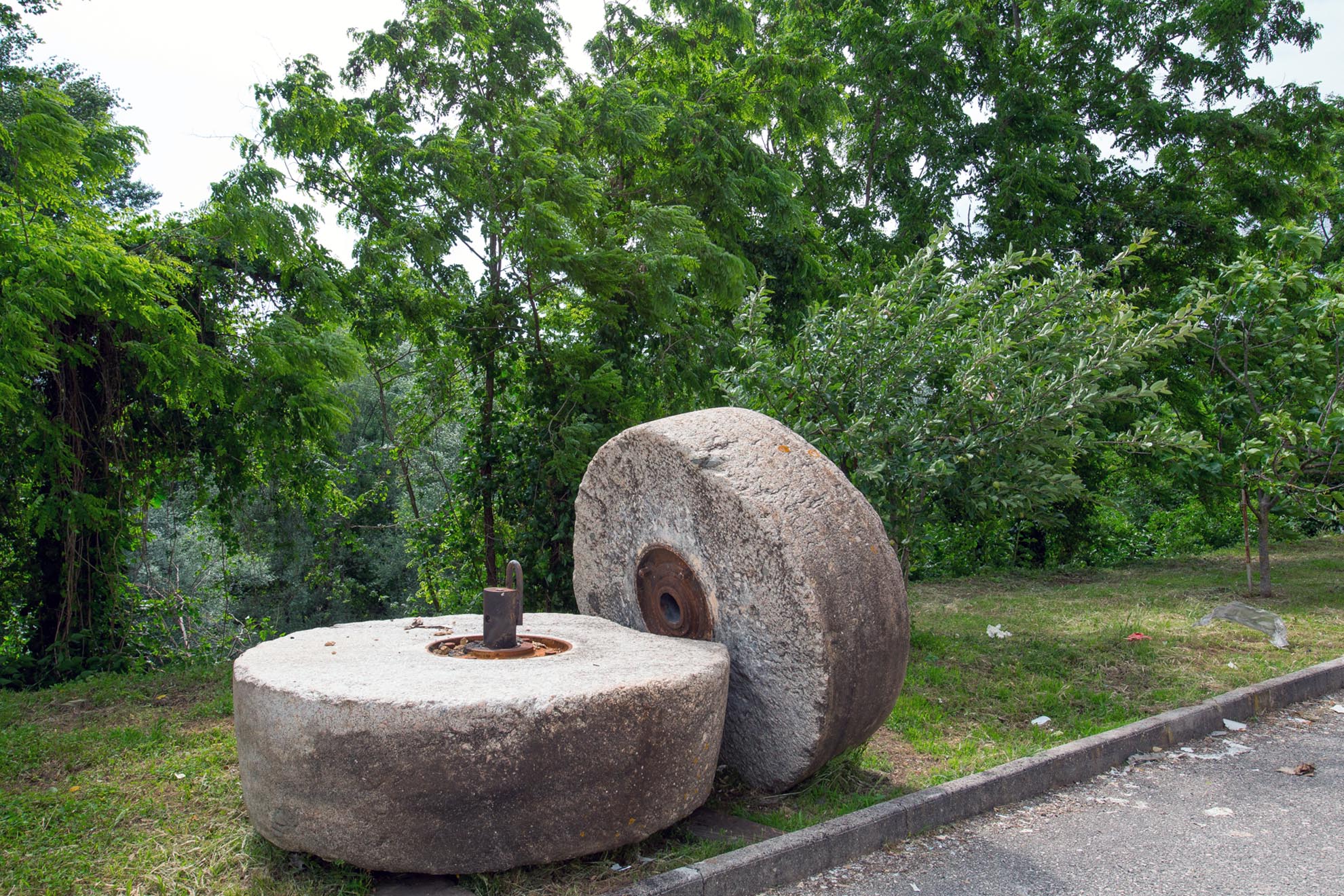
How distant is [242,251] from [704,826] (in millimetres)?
5953

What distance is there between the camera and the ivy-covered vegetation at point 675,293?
591 cm

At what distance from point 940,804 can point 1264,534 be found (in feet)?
22.5

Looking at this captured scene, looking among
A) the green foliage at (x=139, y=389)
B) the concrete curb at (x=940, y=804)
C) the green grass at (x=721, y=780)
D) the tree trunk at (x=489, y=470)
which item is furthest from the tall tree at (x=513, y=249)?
the concrete curb at (x=940, y=804)

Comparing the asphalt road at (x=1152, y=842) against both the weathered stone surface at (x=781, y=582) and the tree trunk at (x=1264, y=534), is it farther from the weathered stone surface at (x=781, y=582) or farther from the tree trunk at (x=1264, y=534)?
the tree trunk at (x=1264, y=534)

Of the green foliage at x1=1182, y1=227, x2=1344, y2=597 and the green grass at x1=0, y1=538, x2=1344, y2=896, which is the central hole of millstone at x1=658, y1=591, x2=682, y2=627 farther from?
the green foliage at x1=1182, y1=227, x2=1344, y2=597

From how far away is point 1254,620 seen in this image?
7109 mm

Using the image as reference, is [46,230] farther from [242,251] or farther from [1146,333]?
[1146,333]

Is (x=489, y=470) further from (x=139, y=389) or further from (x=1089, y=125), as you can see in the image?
(x=1089, y=125)

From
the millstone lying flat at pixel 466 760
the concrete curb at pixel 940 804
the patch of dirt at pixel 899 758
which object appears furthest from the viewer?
the patch of dirt at pixel 899 758

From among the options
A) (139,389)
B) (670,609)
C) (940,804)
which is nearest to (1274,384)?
(940,804)

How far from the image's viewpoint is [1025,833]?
3607mm

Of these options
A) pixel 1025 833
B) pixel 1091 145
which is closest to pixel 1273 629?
pixel 1025 833

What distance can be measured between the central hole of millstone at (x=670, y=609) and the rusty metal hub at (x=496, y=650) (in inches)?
21.0

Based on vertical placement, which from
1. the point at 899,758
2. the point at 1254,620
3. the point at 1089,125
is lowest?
the point at 899,758
